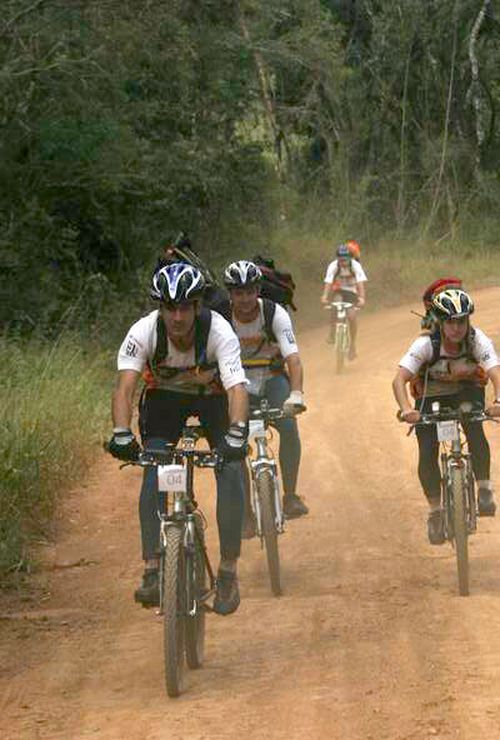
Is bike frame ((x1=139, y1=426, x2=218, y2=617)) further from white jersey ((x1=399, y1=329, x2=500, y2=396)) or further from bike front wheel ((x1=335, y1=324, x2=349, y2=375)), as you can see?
bike front wheel ((x1=335, y1=324, x2=349, y2=375))

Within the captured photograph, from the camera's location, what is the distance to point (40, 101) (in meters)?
21.6

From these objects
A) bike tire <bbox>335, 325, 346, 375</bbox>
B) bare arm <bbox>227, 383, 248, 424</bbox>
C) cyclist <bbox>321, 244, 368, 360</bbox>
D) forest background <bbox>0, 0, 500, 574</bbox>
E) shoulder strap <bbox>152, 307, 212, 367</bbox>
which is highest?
forest background <bbox>0, 0, 500, 574</bbox>

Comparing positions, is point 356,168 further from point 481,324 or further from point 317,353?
point 317,353

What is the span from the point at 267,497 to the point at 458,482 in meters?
1.16

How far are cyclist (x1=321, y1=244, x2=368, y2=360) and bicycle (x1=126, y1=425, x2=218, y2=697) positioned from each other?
14.5 metres

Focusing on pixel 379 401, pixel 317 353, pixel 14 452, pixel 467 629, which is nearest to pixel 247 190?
pixel 317 353

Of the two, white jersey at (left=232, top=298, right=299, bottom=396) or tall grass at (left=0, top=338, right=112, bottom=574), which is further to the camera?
tall grass at (left=0, top=338, right=112, bottom=574)

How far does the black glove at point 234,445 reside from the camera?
23.1 ft

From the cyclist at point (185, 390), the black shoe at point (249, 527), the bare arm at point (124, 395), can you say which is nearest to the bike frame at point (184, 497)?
the cyclist at point (185, 390)

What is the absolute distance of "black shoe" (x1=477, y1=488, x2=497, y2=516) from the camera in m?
9.43

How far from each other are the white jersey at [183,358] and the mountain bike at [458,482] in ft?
6.04

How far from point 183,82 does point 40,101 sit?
4.83 m

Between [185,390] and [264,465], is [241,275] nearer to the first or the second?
[264,465]

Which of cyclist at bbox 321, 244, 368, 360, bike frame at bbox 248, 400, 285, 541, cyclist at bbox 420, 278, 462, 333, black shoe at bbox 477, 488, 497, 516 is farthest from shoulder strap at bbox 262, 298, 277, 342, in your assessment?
cyclist at bbox 321, 244, 368, 360
